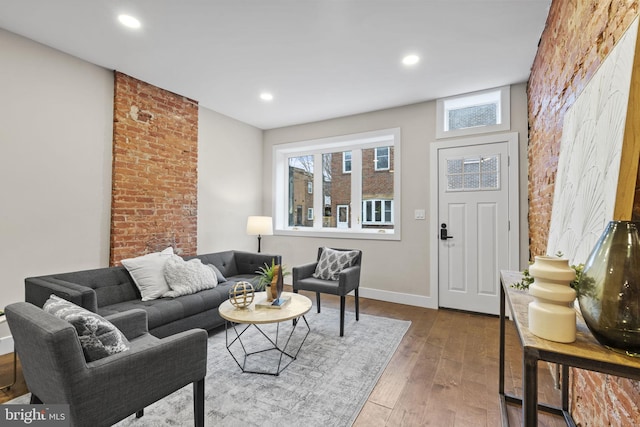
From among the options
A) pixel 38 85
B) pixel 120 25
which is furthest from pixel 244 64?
pixel 38 85

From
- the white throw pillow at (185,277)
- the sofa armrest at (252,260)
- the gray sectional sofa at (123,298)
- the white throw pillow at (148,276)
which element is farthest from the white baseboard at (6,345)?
the sofa armrest at (252,260)

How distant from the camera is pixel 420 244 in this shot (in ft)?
12.9

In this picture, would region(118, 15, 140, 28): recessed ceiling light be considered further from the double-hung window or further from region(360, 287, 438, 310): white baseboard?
region(360, 287, 438, 310): white baseboard

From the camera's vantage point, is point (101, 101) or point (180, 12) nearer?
point (180, 12)

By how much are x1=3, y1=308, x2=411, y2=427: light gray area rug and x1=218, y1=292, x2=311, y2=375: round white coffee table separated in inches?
1.1

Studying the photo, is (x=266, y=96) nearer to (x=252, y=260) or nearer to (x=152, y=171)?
(x=152, y=171)

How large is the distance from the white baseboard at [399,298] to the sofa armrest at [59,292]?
3190 mm

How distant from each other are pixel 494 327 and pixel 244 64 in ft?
12.5

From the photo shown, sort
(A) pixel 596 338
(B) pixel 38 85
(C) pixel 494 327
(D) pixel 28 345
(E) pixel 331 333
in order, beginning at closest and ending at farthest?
1. (A) pixel 596 338
2. (D) pixel 28 345
3. (B) pixel 38 85
4. (E) pixel 331 333
5. (C) pixel 494 327

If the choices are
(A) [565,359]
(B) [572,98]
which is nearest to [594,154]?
(B) [572,98]

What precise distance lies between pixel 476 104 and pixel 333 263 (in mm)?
2681

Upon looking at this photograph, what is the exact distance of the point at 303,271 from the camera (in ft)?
11.0

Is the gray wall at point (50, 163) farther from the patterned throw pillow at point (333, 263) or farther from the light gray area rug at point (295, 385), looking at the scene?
the patterned throw pillow at point (333, 263)

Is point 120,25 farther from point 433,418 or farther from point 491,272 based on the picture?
point 491,272
